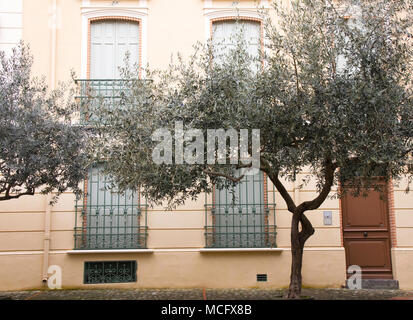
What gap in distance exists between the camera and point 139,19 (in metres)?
12.0

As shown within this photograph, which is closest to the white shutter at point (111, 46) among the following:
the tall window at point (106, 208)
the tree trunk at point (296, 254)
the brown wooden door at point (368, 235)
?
the tall window at point (106, 208)

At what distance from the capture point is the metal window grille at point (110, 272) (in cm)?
1109

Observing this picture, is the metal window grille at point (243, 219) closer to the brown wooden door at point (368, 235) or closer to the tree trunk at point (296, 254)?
the brown wooden door at point (368, 235)

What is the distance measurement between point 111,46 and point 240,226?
18.6 feet

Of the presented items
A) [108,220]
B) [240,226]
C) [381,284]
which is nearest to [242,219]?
[240,226]

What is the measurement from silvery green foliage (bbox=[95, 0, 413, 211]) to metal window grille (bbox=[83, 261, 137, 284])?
3713mm

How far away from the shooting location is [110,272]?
438 inches

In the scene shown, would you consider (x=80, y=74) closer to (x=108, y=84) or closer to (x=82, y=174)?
(x=108, y=84)

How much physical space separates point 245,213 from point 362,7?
5.49 metres

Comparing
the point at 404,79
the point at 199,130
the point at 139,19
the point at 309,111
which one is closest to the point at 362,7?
the point at 404,79

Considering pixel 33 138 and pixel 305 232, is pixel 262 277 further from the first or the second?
pixel 33 138

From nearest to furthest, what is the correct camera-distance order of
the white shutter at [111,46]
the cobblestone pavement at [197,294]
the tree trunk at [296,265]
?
the tree trunk at [296,265]
the cobblestone pavement at [197,294]
the white shutter at [111,46]

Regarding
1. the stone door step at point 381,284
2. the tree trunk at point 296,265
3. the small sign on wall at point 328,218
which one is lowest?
the stone door step at point 381,284

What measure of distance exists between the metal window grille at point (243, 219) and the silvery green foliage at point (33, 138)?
363 centimetres
